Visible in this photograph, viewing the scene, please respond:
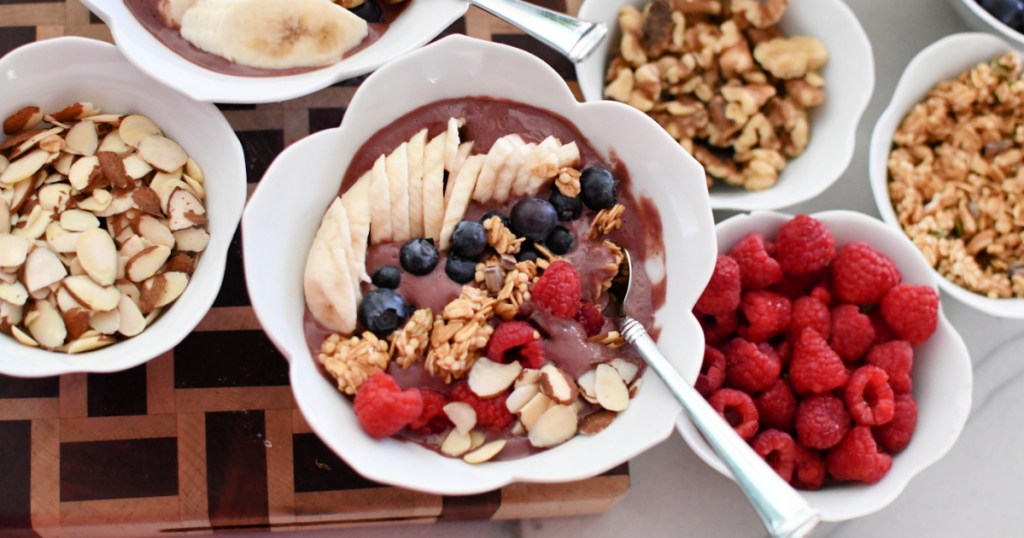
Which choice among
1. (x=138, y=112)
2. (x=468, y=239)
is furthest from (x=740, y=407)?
(x=138, y=112)

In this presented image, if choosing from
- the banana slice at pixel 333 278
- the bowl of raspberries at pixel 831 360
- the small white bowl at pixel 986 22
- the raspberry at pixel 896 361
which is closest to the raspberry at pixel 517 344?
the banana slice at pixel 333 278

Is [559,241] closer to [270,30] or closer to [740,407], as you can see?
[740,407]

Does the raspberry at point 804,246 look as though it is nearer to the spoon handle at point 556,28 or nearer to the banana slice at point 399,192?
the spoon handle at point 556,28

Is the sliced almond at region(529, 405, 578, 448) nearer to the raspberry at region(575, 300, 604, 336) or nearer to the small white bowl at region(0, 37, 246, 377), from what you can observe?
the raspberry at region(575, 300, 604, 336)

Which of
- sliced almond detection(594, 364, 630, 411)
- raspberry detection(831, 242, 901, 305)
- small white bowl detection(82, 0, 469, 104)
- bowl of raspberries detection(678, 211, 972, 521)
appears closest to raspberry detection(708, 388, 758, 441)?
bowl of raspberries detection(678, 211, 972, 521)

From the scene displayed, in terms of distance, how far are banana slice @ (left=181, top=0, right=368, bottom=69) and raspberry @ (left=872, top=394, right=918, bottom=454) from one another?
1.28 meters

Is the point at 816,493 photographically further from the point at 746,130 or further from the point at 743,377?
the point at 746,130

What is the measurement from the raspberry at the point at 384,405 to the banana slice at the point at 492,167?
358 mm

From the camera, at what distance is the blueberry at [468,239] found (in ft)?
5.16

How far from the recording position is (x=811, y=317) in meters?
1.83

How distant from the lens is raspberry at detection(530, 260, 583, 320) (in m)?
1.53

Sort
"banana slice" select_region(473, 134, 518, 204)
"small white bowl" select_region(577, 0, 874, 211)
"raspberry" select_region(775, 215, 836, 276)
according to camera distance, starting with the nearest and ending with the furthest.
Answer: "banana slice" select_region(473, 134, 518, 204), "raspberry" select_region(775, 215, 836, 276), "small white bowl" select_region(577, 0, 874, 211)

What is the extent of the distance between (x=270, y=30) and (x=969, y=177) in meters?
1.48

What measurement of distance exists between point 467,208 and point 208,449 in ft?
2.27
